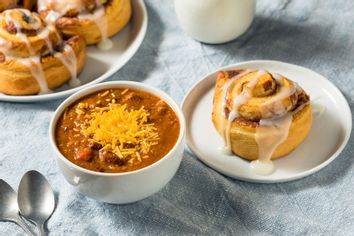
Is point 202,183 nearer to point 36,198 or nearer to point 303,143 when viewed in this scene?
point 303,143

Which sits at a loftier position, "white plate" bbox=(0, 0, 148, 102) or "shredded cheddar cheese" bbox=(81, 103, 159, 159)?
"shredded cheddar cheese" bbox=(81, 103, 159, 159)

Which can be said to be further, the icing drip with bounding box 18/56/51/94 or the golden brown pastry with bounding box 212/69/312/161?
the icing drip with bounding box 18/56/51/94

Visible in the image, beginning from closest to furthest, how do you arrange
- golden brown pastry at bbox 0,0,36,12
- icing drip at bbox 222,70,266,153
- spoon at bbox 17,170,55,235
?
spoon at bbox 17,170,55,235 → icing drip at bbox 222,70,266,153 → golden brown pastry at bbox 0,0,36,12

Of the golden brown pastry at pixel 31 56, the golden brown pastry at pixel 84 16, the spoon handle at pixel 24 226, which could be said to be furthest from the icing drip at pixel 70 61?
the spoon handle at pixel 24 226

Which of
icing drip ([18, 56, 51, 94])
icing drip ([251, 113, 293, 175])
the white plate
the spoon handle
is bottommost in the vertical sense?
the white plate

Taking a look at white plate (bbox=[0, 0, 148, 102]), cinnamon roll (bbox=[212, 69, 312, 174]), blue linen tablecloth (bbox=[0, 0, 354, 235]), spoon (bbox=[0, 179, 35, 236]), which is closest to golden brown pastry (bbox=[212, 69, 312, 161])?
cinnamon roll (bbox=[212, 69, 312, 174])

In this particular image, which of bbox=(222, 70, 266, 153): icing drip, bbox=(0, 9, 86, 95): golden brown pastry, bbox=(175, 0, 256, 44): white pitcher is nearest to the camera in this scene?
bbox=(222, 70, 266, 153): icing drip

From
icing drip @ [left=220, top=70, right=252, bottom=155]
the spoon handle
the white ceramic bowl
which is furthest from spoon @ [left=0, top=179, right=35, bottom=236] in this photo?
icing drip @ [left=220, top=70, right=252, bottom=155]

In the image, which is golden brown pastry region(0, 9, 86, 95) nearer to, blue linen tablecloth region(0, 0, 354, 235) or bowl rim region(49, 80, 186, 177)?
Answer: blue linen tablecloth region(0, 0, 354, 235)
